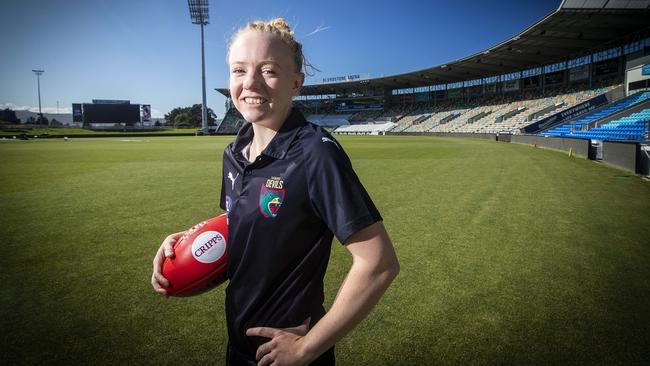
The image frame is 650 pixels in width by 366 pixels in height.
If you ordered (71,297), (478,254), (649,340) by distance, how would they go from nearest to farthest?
1. (649,340)
2. (71,297)
3. (478,254)

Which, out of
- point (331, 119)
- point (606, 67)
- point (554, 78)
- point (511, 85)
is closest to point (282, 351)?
point (606, 67)

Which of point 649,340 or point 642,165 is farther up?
point 642,165

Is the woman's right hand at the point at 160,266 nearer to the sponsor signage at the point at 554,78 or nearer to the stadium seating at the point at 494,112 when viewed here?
the stadium seating at the point at 494,112

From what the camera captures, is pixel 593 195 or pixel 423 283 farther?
pixel 593 195

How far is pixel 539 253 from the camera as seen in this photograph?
4.91 m

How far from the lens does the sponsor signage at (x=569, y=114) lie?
1303 inches

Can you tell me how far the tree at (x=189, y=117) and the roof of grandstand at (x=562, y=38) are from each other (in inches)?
3363

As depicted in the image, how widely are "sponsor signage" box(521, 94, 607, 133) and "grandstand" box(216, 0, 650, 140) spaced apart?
3.2 inches

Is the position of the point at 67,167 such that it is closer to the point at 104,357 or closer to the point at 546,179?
the point at 104,357

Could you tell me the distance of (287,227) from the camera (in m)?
1.27

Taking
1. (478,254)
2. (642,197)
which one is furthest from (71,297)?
(642,197)

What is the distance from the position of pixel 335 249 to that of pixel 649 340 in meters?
3.42

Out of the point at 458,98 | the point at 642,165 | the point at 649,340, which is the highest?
the point at 458,98

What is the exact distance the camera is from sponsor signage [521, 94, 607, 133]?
1303 inches
